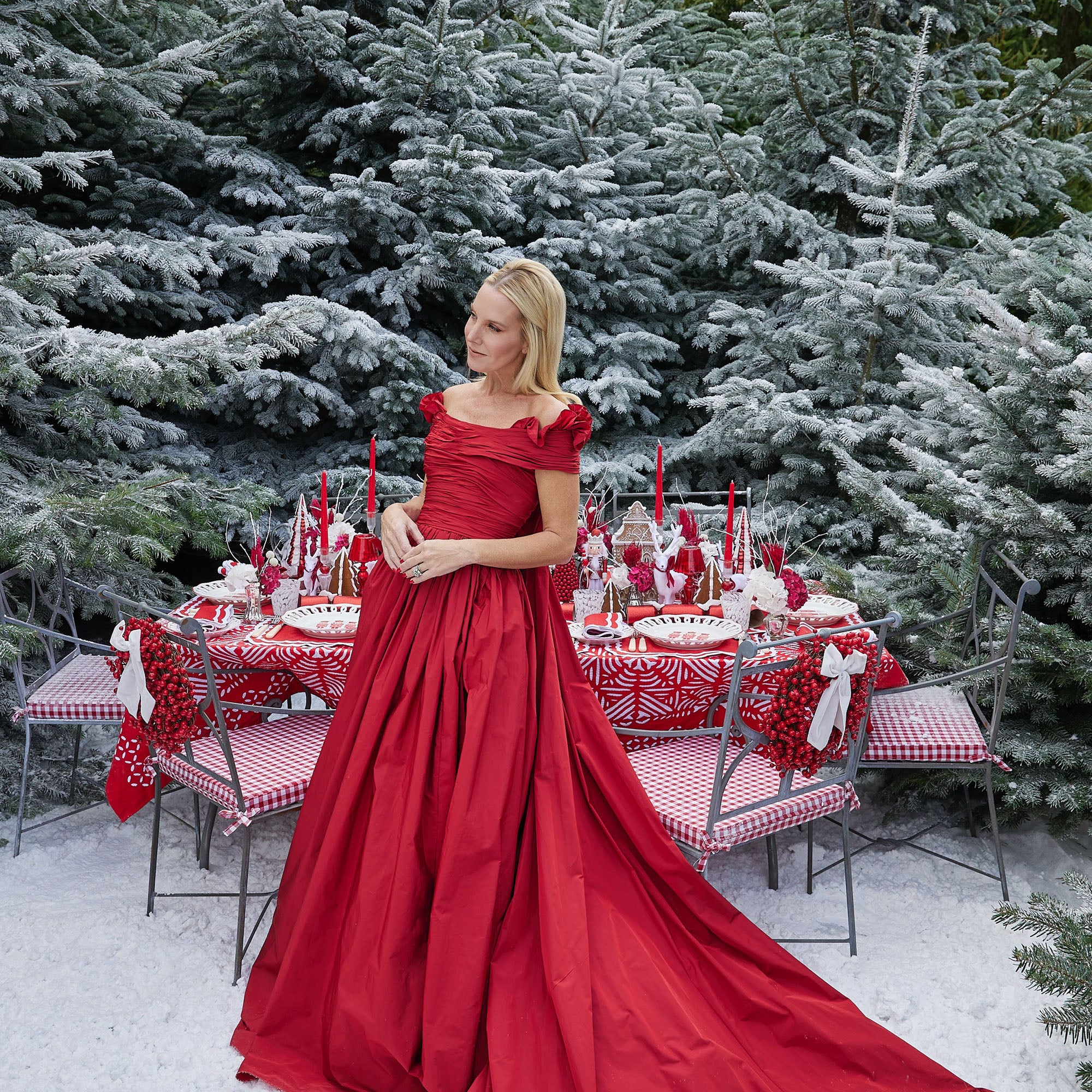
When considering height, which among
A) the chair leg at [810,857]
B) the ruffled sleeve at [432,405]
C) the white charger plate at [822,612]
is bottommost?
the chair leg at [810,857]

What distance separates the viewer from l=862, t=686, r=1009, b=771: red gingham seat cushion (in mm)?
2938

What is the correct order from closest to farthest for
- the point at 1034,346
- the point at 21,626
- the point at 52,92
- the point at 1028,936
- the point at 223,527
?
the point at 1028,936
the point at 21,626
the point at 1034,346
the point at 52,92
the point at 223,527

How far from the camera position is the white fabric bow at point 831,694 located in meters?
2.35

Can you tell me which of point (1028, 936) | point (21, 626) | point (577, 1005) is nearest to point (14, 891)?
point (21, 626)

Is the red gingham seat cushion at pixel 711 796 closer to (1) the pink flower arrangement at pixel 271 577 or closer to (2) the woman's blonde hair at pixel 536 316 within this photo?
(2) the woman's blonde hair at pixel 536 316

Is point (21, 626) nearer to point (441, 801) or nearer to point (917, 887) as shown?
point (441, 801)

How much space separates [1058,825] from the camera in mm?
3146

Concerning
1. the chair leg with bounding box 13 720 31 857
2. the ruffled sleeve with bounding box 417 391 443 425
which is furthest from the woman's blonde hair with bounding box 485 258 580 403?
the chair leg with bounding box 13 720 31 857

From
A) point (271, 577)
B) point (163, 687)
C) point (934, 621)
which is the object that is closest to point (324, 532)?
point (271, 577)

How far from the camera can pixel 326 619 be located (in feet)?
9.75

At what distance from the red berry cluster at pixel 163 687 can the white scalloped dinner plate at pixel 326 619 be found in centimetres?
40

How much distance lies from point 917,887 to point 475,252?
4.02 metres

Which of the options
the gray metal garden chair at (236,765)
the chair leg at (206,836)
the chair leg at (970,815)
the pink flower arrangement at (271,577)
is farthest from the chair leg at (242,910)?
the chair leg at (970,815)

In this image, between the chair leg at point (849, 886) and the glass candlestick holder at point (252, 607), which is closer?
the chair leg at point (849, 886)
